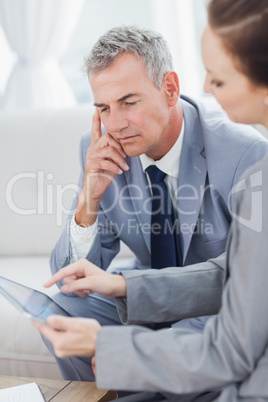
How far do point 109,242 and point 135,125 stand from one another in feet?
1.55

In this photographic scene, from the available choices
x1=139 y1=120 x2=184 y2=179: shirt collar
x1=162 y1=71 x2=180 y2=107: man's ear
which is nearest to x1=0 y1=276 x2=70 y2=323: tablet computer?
x1=139 y1=120 x2=184 y2=179: shirt collar

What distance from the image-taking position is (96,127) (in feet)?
6.02

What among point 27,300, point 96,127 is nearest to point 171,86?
point 96,127

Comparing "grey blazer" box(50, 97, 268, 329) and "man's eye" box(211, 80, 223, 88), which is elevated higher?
"man's eye" box(211, 80, 223, 88)

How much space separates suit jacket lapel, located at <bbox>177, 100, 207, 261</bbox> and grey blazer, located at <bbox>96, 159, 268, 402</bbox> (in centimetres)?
73

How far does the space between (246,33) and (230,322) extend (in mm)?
464

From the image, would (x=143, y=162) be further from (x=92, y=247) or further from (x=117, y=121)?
(x=92, y=247)

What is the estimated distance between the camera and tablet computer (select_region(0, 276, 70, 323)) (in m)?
1.11

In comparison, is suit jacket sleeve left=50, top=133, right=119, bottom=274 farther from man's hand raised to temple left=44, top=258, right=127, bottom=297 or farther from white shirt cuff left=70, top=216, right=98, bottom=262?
man's hand raised to temple left=44, top=258, right=127, bottom=297

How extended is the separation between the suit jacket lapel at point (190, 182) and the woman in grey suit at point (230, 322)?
0.71 meters

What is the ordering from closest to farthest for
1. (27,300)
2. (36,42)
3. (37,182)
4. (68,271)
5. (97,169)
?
(27,300) → (68,271) → (97,169) → (37,182) → (36,42)

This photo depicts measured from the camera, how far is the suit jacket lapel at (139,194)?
1.84 metres

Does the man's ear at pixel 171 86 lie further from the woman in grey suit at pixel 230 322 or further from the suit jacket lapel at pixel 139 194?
the woman in grey suit at pixel 230 322

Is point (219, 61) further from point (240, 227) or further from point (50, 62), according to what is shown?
point (50, 62)
